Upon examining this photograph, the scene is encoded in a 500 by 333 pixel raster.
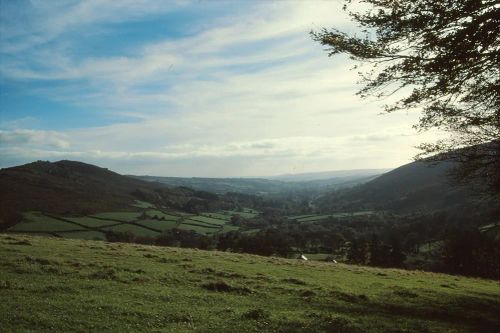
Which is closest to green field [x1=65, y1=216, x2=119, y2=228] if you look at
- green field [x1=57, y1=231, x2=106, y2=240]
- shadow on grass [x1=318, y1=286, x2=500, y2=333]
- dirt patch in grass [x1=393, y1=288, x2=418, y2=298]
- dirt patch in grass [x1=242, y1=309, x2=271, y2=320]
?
green field [x1=57, y1=231, x2=106, y2=240]

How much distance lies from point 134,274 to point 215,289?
4.54m

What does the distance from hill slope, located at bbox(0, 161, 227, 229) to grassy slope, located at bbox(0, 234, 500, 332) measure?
205 ft

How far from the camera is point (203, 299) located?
17172 millimetres

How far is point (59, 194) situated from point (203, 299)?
120314 millimetres

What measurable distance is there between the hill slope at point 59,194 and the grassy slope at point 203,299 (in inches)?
2465

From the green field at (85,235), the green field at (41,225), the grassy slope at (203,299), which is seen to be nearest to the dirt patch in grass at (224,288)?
the grassy slope at (203,299)

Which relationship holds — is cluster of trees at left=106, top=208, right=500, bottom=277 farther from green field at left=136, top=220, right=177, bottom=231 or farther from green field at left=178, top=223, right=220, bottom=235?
green field at left=178, top=223, right=220, bottom=235

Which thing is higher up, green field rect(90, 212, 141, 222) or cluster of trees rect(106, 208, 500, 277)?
green field rect(90, 212, 141, 222)

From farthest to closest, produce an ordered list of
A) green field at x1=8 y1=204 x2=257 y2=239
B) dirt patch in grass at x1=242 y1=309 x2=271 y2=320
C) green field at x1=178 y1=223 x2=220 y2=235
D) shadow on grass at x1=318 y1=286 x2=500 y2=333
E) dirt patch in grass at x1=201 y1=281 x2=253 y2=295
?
1. green field at x1=178 y1=223 x2=220 y2=235
2. green field at x1=8 y1=204 x2=257 y2=239
3. dirt patch in grass at x1=201 y1=281 x2=253 y2=295
4. shadow on grass at x1=318 y1=286 x2=500 y2=333
5. dirt patch in grass at x1=242 y1=309 x2=271 y2=320

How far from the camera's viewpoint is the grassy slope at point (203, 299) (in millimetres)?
13328

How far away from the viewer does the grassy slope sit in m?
13.3

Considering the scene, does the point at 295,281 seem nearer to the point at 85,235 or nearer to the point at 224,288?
the point at 224,288

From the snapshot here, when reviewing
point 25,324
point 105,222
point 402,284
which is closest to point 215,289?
point 25,324

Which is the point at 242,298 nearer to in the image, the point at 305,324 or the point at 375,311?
the point at 305,324
